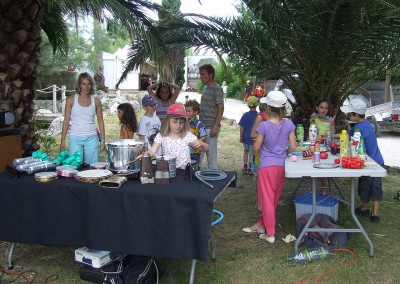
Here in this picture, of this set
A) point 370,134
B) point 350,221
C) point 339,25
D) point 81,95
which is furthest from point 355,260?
point 81,95

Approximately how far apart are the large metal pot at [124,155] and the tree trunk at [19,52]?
2304 mm

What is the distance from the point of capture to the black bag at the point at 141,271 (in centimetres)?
323

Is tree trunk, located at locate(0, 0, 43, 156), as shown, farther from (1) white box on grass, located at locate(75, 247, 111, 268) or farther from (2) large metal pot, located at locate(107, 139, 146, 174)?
(1) white box on grass, located at locate(75, 247, 111, 268)

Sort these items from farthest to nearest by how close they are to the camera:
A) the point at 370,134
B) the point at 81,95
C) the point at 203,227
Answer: the point at 81,95 → the point at 370,134 → the point at 203,227

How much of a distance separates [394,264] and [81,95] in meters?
3.62

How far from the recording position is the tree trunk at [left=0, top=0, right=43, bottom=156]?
514 centimetres

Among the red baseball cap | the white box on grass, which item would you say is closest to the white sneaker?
the red baseball cap

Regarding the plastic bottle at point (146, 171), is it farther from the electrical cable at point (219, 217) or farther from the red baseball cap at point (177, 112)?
the electrical cable at point (219, 217)

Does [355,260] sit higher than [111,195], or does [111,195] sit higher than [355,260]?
[111,195]

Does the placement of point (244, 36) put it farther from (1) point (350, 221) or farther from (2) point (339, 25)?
(1) point (350, 221)

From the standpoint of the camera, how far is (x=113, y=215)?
3.21 metres

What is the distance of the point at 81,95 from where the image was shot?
199 inches

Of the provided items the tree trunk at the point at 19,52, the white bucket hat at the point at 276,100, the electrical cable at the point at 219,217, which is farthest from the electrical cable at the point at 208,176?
the tree trunk at the point at 19,52

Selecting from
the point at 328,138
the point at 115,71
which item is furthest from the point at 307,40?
the point at 115,71
